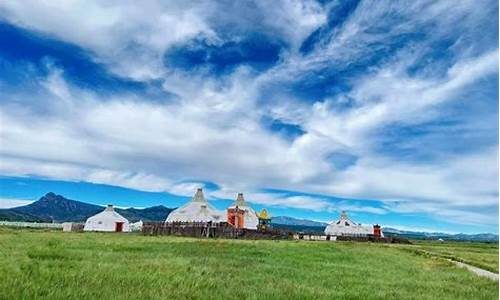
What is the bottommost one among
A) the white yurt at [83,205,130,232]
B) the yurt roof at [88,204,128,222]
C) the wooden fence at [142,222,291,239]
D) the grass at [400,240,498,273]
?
the grass at [400,240,498,273]

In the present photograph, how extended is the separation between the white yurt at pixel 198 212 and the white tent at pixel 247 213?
17.7ft

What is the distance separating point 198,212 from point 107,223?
14.8 m

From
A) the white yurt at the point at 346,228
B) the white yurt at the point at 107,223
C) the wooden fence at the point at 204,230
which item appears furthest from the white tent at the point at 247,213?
the white yurt at the point at 346,228

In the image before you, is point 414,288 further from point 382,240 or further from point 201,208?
point 382,240

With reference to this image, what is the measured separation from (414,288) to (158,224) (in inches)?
2032

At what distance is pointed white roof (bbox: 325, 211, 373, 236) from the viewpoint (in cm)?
10182

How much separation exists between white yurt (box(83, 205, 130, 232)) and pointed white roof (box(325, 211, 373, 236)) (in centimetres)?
4186

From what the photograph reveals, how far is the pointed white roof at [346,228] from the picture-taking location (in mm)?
101825

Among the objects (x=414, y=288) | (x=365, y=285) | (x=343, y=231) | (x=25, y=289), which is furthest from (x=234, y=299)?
(x=343, y=231)

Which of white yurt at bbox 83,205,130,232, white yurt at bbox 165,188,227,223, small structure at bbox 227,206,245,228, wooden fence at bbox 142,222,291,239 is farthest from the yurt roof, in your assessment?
wooden fence at bbox 142,222,291,239

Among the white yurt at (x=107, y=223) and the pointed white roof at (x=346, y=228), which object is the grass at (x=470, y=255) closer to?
the pointed white roof at (x=346, y=228)

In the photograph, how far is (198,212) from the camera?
76938 millimetres

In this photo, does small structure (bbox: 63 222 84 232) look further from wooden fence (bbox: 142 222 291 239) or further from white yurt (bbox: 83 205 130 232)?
wooden fence (bbox: 142 222 291 239)

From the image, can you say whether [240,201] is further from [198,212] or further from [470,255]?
[470,255]
